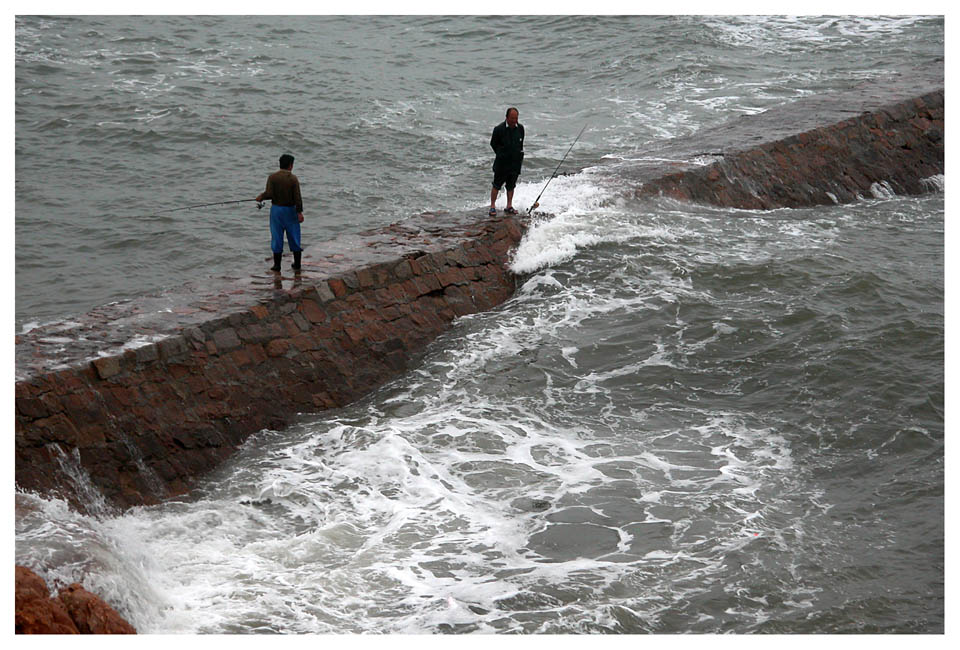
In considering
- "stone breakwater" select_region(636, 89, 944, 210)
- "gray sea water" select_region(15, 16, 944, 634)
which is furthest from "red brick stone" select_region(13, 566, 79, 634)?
"stone breakwater" select_region(636, 89, 944, 210)

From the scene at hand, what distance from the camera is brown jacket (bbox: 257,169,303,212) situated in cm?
838

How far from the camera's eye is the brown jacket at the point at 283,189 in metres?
8.38

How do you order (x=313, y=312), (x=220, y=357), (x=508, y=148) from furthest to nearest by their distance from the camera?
(x=508, y=148), (x=313, y=312), (x=220, y=357)

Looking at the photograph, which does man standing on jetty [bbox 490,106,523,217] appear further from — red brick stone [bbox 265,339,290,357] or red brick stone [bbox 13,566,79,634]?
red brick stone [bbox 13,566,79,634]

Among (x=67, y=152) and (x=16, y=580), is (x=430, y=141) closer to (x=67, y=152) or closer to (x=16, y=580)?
(x=67, y=152)

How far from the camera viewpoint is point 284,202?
8.47 m

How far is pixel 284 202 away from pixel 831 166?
351 inches

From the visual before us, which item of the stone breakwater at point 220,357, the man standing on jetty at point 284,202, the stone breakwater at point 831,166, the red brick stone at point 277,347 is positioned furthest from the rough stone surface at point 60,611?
the stone breakwater at point 831,166

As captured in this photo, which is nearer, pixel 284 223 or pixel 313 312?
pixel 284 223

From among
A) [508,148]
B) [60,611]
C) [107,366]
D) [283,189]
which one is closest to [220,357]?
[107,366]

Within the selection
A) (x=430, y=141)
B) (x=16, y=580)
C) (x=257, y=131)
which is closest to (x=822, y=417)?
(x=16, y=580)

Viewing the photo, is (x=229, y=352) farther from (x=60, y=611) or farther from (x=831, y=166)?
(x=831, y=166)

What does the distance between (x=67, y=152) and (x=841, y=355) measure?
1208cm

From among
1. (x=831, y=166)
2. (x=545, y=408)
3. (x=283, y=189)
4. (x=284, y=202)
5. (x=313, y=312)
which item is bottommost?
(x=545, y=408)
